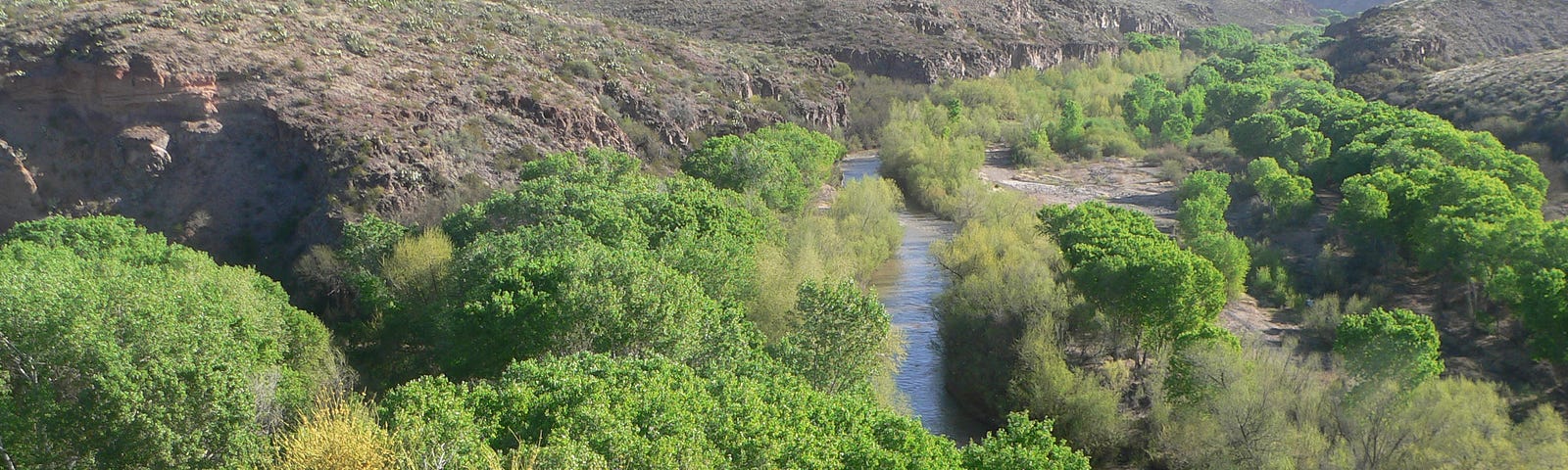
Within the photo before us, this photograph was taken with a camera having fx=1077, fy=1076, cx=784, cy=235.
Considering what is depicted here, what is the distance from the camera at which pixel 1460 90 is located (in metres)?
83.2

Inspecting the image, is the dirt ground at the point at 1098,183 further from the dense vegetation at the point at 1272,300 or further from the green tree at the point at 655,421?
the green tree at the point at 655,421

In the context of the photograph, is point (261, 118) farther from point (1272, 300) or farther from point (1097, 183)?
point (1097, 183)

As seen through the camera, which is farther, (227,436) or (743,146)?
(743,146)

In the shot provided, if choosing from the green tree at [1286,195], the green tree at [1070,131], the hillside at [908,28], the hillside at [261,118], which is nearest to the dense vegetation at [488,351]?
the hillside at [261,118]

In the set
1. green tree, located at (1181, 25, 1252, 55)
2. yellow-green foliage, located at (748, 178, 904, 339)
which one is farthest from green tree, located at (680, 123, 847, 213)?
green tree, located at (1181, 25, 1252, 55)

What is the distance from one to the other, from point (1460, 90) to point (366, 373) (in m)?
83.1

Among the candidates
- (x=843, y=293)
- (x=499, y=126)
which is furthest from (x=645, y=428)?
(x=499, y=126)

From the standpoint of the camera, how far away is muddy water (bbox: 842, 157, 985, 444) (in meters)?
37.8

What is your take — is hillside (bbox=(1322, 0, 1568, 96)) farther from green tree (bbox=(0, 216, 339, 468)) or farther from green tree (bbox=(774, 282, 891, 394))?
green tree (bbox=(0, 216, 339, 468))

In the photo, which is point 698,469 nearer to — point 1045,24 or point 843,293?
point 843,293

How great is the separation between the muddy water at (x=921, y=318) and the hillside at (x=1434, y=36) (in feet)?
184

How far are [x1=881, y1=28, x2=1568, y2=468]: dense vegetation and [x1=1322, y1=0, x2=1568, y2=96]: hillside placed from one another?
32.7m

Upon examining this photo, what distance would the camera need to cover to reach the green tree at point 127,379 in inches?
857

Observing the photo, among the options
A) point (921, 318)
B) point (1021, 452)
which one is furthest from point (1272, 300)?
point (1021, 452)
